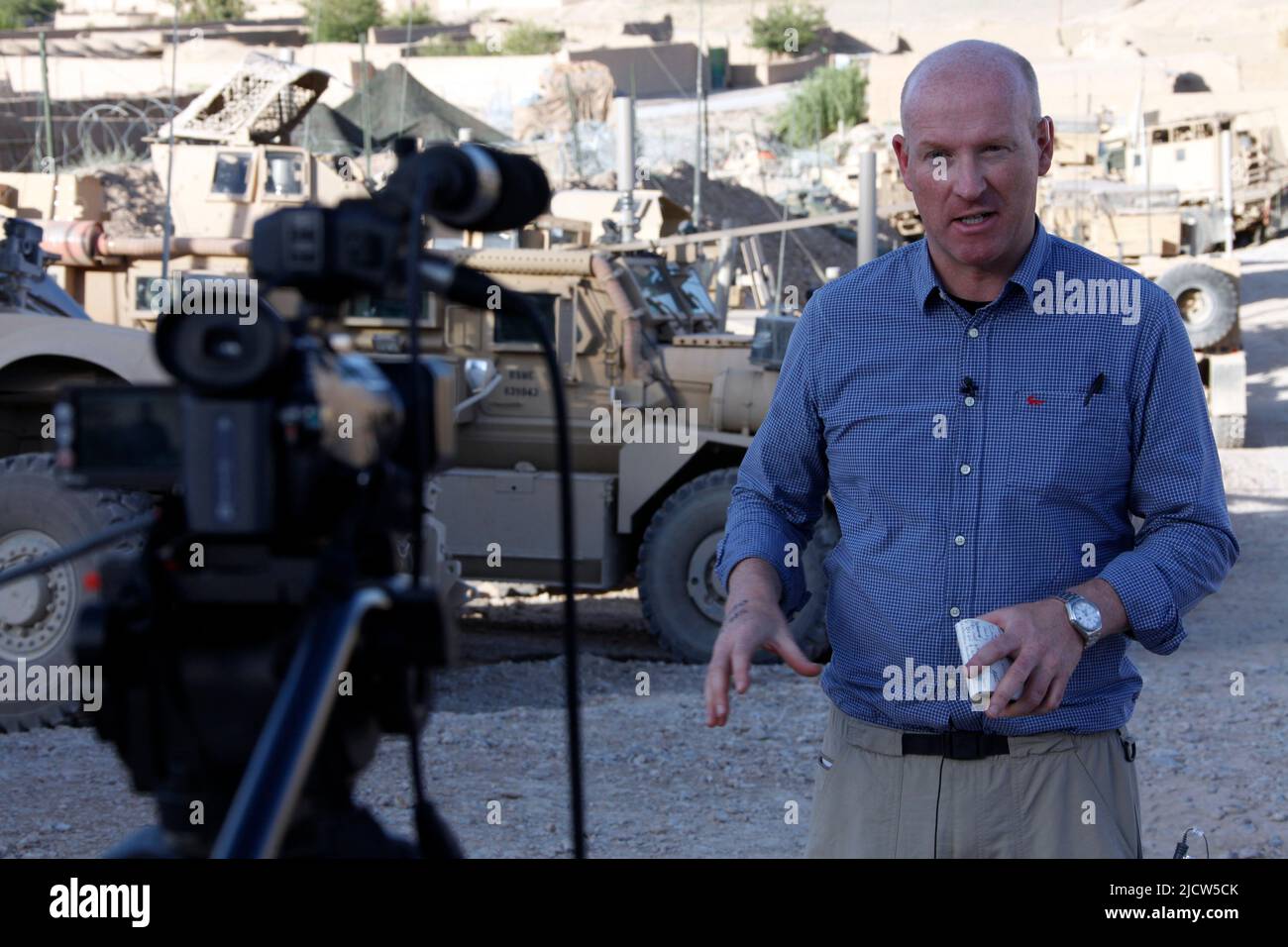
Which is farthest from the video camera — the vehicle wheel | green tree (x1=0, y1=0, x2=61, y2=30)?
green tree (x1=0, y1=0, x2=61, y2=30)

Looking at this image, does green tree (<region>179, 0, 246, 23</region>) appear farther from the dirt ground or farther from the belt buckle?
the belt buckle

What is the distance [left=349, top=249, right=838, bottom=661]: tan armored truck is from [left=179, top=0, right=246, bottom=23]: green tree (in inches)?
1921

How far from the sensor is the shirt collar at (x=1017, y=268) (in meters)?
2.47

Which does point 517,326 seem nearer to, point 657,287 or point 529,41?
point 657,287

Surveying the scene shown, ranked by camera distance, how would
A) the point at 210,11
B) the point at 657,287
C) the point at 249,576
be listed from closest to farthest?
the point at 249,576, the point at 657,287, the point at 210,11

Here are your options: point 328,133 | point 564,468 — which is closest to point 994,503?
point 564,468

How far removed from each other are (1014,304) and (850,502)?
1.31 feet

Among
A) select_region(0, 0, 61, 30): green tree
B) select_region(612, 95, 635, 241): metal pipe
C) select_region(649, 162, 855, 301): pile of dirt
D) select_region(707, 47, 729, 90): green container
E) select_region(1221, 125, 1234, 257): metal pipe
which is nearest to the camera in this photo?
select_region(612, 95, 635, 241): metal pipe

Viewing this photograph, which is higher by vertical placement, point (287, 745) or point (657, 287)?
point (657, 287)

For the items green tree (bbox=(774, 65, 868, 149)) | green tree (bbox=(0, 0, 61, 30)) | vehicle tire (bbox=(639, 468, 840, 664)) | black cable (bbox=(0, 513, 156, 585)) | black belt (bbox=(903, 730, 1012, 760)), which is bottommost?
vehicle tire (bbox=(639, 468, 840, 664))

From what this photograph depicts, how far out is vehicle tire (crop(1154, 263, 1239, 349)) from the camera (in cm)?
1689

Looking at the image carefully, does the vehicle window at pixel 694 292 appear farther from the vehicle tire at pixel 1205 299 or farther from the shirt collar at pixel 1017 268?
the vehicle tire at pixel 1205 299

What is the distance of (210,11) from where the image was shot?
55125 mm

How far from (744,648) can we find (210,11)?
187 feet
